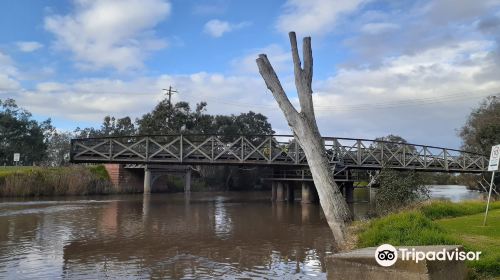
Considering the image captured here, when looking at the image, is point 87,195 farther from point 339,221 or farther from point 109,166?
point 339,221

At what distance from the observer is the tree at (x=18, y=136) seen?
58.6 m

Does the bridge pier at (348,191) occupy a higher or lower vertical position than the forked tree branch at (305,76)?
lower

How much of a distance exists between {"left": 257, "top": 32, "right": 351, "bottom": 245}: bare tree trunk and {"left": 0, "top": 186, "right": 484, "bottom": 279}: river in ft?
5.25

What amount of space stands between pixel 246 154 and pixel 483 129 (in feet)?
83.4

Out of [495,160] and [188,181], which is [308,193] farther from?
[495,160]

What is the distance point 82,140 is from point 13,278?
82.0 feet

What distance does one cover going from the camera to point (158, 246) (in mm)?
15961

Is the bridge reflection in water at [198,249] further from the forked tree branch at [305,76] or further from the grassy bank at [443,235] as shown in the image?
the forked tree branch at [305,76]

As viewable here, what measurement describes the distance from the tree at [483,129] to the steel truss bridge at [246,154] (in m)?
3.87

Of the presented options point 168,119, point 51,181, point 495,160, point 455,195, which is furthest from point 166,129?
point 495,160

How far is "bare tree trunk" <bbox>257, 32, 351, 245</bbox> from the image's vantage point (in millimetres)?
11039

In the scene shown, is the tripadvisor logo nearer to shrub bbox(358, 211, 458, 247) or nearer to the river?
shrub bbox(358, 211, 458, 247)

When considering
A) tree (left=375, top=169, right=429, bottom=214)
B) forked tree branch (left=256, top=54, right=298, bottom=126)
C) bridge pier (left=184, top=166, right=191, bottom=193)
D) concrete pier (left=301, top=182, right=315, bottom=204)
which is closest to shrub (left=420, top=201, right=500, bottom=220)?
tree (left=375, top=169, right=429, bottom=214)

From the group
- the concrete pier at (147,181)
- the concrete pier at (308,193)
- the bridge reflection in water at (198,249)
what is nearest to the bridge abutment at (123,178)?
the concrete pier at (147,181)
